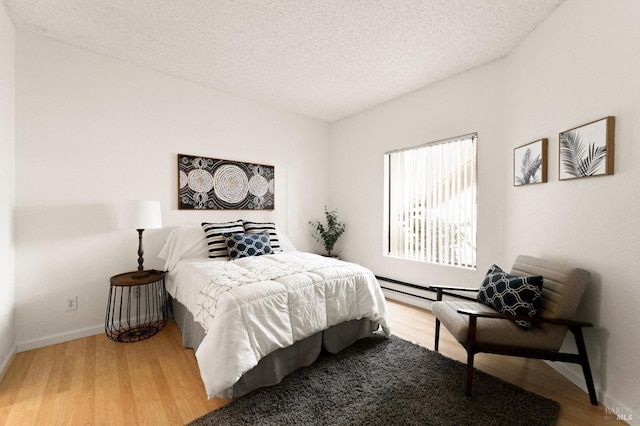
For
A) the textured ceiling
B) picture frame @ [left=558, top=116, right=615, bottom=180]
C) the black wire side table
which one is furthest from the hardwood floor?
the textured ceiling

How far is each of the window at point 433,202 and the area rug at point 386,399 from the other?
1.43 metres

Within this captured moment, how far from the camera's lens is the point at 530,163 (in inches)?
93.0

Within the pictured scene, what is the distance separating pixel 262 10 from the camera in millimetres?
2072

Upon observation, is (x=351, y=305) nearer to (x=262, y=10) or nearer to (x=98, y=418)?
(x=98, y=418)

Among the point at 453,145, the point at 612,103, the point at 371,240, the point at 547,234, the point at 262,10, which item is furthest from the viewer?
the point at 371,240

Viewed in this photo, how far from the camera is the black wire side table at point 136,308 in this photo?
256 centimetres

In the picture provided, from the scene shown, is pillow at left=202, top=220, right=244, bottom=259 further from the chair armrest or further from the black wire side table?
the chair armrest

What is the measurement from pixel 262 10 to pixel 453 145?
2427 millimetres

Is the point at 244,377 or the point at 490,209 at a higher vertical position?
the point at 490,209

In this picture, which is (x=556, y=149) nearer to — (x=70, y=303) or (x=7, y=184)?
(x=7, y=184)

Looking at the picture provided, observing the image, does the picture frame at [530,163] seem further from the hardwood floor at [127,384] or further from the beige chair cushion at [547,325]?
the hardwood floor at [127,384]

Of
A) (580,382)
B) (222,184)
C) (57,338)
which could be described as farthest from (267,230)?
(580,382)

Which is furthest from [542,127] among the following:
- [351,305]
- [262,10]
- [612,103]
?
[262,10]

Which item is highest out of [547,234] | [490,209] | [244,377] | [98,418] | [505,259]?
[490,209]
